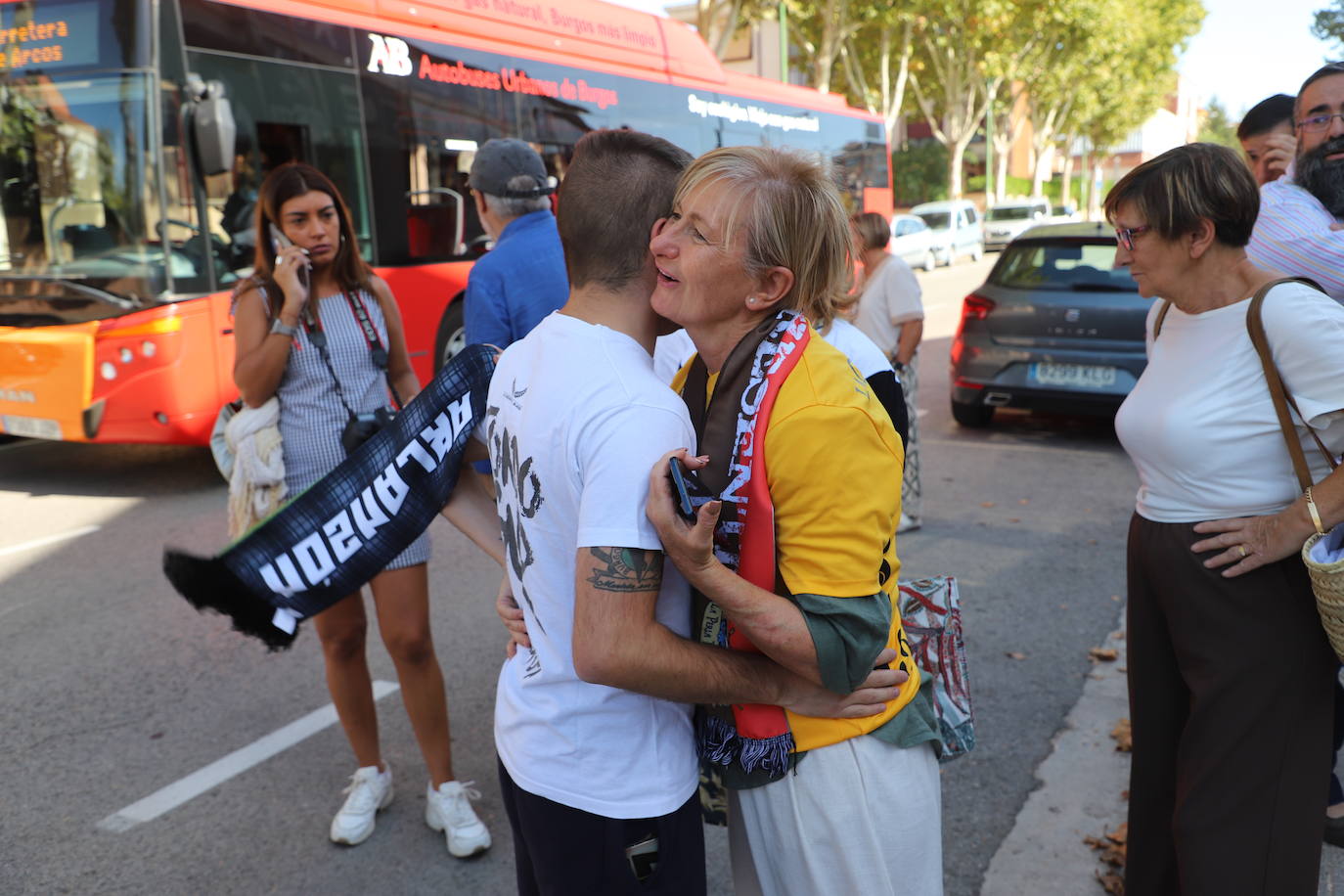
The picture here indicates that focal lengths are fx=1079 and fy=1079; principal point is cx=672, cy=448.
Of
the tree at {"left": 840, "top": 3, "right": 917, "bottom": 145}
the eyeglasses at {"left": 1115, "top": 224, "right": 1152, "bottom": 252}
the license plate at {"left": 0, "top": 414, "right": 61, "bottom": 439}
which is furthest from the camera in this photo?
the tree at {"left": 840, "top": 3, "right": 917, "bottom": 145}

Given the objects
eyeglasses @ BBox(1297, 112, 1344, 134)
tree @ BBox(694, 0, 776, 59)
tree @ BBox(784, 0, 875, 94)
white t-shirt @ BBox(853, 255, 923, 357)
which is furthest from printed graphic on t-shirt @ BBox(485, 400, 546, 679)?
tree @ BBox(784, 0, 875, 94)

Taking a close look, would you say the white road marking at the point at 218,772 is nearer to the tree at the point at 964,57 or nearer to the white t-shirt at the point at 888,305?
the white t-shirt at the point at 888,305

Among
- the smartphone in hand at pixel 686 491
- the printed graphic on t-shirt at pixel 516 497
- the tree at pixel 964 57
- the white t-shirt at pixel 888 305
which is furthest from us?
the tree at pixel 964 57

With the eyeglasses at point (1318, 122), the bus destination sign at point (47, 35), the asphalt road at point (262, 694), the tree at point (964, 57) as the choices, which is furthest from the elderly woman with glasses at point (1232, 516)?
the tree at point (964, 57)

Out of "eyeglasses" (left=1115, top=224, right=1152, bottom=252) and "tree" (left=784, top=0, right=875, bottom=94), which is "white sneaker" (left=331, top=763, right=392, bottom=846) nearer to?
"eyeglasses" (left=1115, top=224, right=1152, bottom=252)

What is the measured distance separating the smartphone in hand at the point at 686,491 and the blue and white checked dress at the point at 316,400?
6.24 ft

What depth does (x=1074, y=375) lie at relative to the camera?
804 cm

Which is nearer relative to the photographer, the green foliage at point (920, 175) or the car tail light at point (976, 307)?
the car tail light at point (976, 307)

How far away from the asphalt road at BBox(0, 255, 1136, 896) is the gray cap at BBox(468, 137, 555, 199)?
74.9 inches

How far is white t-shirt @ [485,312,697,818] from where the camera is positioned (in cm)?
145

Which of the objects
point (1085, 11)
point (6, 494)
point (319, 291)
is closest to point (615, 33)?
point (6, 494)

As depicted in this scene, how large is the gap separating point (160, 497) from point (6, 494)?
1.16 metres

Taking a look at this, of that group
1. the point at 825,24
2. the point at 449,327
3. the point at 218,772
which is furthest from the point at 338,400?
the point at 825,24

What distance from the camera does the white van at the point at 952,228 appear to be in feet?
98.4
